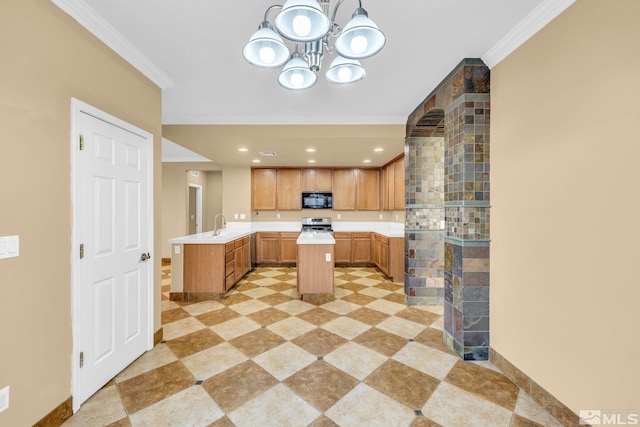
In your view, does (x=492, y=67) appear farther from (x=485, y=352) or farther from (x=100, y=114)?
(x=100, y=114)

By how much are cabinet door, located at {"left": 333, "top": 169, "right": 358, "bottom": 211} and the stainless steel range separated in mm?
421

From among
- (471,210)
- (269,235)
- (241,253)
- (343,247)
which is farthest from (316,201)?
(471,210)

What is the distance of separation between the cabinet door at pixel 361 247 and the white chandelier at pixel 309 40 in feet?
15.4

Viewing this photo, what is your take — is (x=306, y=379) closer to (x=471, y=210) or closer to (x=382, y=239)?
(x=471, y=210)

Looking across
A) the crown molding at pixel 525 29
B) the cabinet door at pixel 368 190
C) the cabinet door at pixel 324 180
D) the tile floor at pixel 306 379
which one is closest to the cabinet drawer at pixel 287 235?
the cabinet door at pixel 324 180

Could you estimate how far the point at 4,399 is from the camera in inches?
53.9

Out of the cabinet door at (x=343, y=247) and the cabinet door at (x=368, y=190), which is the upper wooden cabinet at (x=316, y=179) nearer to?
the cabinet door at (x=368, y=190)

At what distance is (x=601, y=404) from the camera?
144 cm

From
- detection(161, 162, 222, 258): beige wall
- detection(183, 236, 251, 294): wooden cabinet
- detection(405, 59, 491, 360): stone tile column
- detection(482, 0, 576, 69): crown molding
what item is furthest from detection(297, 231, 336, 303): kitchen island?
detection(161, 162, 222, 258): beige wall

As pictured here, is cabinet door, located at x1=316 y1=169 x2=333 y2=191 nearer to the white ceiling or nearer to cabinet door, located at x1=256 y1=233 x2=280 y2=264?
cabinet door, located at x1=256 y1=233 x2=280 y2=264

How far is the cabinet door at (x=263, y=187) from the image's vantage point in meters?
6.41

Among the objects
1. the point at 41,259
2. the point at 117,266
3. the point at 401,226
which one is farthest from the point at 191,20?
the point at 401,226

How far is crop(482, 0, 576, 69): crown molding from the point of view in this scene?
1687mm

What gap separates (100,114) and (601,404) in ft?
12.3
